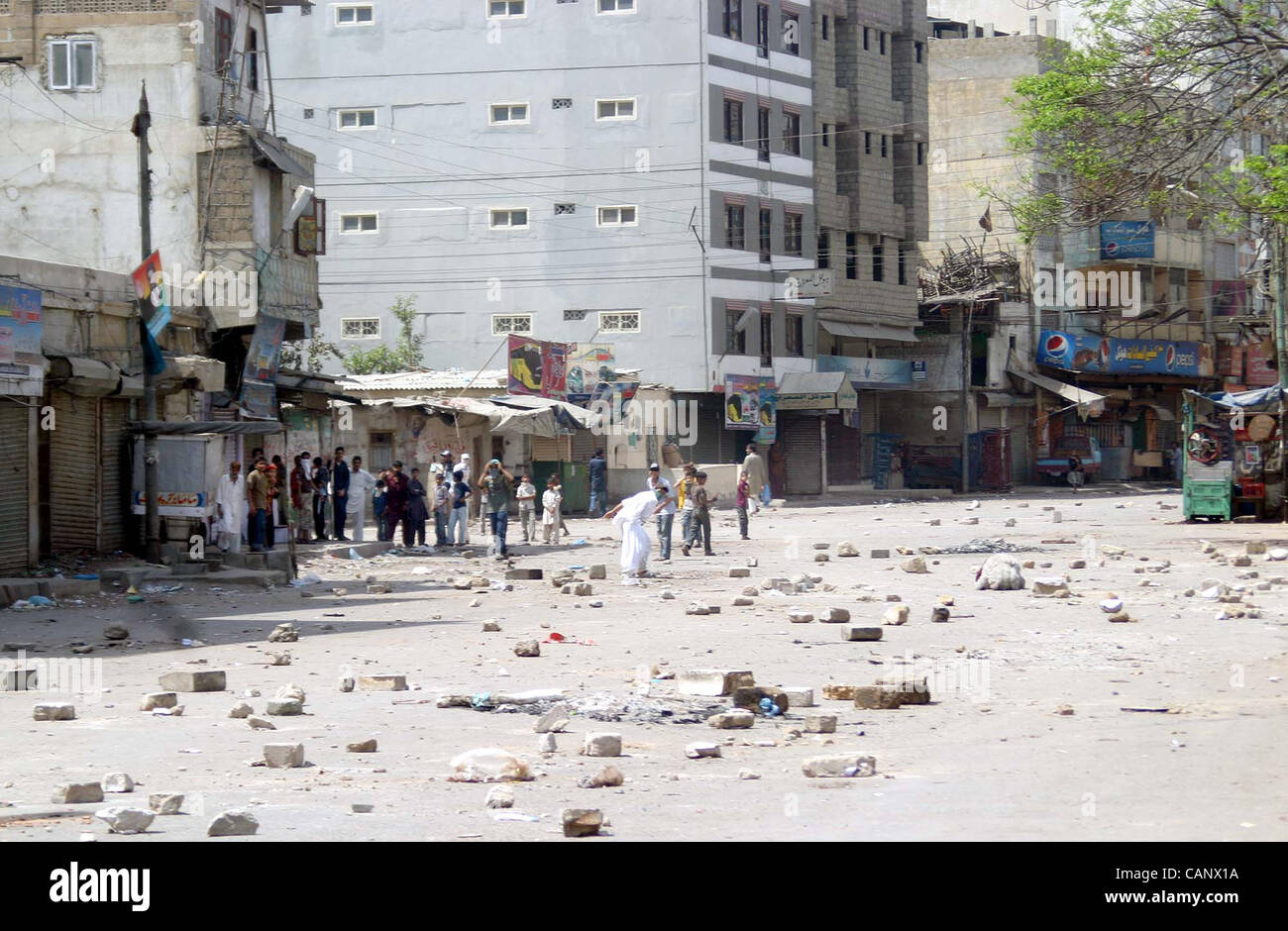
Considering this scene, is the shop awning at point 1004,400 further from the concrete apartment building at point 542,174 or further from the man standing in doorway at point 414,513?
the man standing in doorway at point 414,513

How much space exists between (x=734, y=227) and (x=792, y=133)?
4.57m

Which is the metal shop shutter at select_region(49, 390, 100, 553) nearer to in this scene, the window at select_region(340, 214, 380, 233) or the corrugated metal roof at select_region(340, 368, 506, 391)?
the corrugated metal roof at select_region(340, 368, 506, 391)

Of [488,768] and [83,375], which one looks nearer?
[488,768]

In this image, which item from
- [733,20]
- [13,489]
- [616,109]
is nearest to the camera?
[13,489]

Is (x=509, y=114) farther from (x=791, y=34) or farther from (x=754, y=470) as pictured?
(x=754, y=470)

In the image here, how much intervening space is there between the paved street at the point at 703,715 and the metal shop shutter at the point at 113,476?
378cm

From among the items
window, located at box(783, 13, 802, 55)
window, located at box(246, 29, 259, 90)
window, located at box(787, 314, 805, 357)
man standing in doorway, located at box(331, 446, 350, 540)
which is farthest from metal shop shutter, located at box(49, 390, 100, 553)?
window, located at box(783, 13, 802, 55)

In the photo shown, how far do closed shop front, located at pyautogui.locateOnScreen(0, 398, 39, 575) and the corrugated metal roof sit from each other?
54.3ft

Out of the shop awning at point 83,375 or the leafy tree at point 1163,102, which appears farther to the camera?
the shop awning at point 83,375

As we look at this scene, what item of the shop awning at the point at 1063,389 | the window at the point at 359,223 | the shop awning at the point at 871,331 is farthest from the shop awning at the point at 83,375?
the shop awning at the point at 1063,389

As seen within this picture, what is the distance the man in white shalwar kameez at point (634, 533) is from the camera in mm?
20797

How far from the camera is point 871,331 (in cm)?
5769

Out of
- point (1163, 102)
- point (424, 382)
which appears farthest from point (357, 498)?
point (1163, 102)
